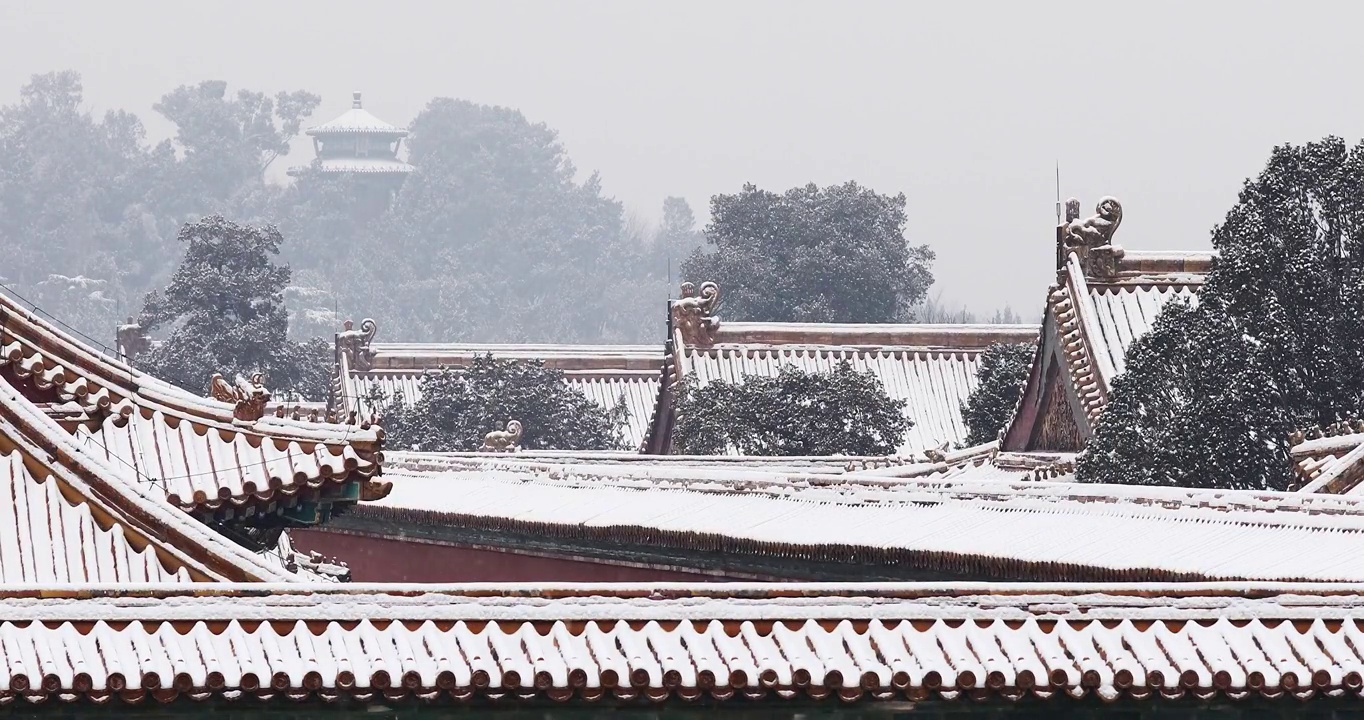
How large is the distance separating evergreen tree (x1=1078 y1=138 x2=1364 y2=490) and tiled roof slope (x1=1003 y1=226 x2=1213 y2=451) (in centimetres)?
672

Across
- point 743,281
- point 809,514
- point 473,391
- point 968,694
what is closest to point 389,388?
point 473,391

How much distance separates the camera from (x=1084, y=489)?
18.2 meters

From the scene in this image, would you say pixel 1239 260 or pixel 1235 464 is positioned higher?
pixel 1239 260

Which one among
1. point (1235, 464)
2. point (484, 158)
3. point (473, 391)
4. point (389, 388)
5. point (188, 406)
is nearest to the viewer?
point (188, 406)

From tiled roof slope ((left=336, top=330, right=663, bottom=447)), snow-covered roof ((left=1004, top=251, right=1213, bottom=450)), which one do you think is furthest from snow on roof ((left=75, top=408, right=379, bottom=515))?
tiled roof slope ((left=336, top=330, right=663, bottom=447))

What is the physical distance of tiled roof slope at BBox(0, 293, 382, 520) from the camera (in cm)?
1714

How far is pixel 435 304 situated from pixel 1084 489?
479 feet

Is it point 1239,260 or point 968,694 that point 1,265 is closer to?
point 1239,260

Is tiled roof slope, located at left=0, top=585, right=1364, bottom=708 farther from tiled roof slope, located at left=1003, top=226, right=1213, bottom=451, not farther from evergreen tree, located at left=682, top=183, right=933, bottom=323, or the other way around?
evergreen tree, located at left=682, top=183, right=933, bottom=323


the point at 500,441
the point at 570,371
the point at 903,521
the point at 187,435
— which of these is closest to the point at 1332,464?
the point at 903,521

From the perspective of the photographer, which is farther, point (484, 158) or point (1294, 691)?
point (484, 158)

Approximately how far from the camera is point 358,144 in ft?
588

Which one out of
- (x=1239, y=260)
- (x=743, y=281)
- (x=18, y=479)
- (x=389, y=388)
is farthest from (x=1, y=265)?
(x=18, y=479)

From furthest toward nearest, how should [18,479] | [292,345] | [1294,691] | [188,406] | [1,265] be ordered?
[1,265] < [292,345] < [188,406] < [18,479] < [1294,691]
